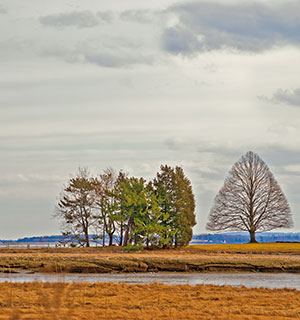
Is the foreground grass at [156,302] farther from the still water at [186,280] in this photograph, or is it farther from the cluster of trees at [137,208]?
the cluster of trees at [137,208]

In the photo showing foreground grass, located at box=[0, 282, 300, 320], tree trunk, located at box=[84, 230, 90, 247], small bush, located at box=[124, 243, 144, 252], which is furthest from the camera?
tree trunk, located at box=[84, 230, 90, 247]

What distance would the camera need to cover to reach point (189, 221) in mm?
62469

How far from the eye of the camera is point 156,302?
18.4 m

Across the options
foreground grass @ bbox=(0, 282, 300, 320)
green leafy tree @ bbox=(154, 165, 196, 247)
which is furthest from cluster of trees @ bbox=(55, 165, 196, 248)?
foreground grass @ bbox=(0, 282, 300, 320)

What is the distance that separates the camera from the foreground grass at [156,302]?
1532 cm

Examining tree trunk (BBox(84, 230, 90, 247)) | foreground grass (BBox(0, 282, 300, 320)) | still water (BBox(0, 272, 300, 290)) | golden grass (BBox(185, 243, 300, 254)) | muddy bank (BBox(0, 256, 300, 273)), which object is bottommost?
foreground grass (BBox(0, 282, 300, 320))

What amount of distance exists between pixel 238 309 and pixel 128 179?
1659 inches

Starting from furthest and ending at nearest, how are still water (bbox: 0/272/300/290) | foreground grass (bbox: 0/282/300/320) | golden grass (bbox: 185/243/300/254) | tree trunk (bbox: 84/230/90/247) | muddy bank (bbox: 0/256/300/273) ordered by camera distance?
tree trunk (bbox: 84/230/90/247) → golden grass (bbox: 185/243/300/254) → muddy bank (bbox: 0/256/300/273) → still water (bbox: 0/272/300/290) → foreground grass (bbox: 0/282/300/320)

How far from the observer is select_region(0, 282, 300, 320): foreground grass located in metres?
15.3

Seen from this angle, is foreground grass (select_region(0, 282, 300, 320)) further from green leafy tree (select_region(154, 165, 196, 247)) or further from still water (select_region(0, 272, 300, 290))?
green leafy tree (select_region(154, 165, 196, 247))

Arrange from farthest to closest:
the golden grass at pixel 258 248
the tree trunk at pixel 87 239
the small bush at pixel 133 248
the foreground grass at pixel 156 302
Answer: the tree trunk at pixel 87 239 → the golden grass at pixel 258 248 → the small bush at pixel 133 248 → the foreground grass at pixel 156 302

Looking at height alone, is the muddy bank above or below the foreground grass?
above

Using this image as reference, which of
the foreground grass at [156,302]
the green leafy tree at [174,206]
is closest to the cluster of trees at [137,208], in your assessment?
the green leafy tree at [174,206]

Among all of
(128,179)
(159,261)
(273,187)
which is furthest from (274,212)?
(159,261)
